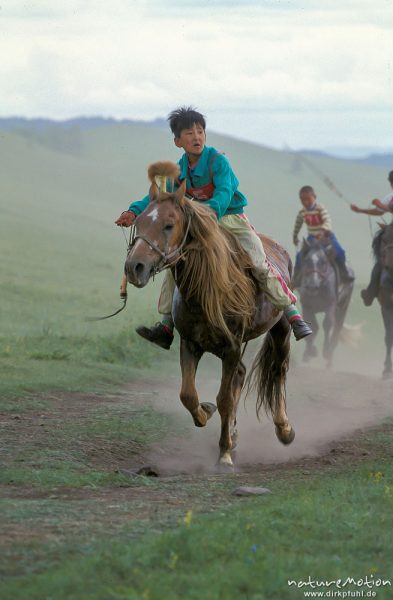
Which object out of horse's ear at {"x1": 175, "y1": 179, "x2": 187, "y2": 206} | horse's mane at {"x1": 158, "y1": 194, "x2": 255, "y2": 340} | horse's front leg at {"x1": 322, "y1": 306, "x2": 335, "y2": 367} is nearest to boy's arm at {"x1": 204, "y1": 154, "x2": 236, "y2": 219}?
horse's mane at {"x1": 158, "y1": 194, "x2": 255, "y2": 340}

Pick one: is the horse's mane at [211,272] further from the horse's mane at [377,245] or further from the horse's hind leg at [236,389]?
the horse's mane at [377,245]

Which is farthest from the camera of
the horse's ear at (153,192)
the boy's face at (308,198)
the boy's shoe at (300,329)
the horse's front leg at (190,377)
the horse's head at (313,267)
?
the horse's head at (313,267)

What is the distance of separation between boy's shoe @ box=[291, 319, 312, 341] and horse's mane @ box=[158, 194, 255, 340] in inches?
34.2

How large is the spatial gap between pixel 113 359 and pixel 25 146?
55.8m

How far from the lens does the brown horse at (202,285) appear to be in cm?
799

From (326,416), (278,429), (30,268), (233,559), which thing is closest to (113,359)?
(326,416)

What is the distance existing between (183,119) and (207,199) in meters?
0.62

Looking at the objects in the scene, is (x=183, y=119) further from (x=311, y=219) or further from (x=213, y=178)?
(x=311, y=219)

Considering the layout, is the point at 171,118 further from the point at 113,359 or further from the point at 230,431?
the point at 113,359

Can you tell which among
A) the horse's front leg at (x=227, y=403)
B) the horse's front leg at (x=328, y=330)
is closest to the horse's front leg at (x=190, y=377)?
the horse's front leg at (x=227, y=403)

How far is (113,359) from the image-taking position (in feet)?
52.1

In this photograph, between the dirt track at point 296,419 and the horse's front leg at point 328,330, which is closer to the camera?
the dirt track at point 296,419

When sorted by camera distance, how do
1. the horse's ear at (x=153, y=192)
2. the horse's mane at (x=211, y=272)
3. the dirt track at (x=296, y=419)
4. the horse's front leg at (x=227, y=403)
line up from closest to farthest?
the horse's ear at (x=153, y=192), the horse's mane at (x=211, y=272), the horse's front leg at (x=227, y=403), the dirt track at (x=296, y=419)

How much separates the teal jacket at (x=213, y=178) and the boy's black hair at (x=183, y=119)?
20cm
